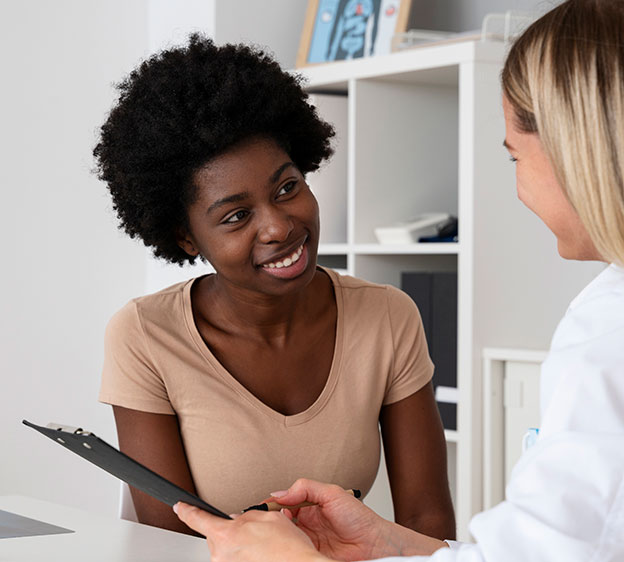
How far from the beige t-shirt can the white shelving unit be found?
76 cm

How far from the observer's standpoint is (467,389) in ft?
7.81

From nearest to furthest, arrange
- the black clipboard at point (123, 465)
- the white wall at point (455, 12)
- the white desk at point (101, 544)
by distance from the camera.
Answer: the black clipboard at point (123, 465), the white desk at point (101, 544), the white wall at point (455, 12)

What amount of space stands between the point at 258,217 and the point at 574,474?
853mm

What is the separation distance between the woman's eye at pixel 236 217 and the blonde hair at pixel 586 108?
2.36 ft

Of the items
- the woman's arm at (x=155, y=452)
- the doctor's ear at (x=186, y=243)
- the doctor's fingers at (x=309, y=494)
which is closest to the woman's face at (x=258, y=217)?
the doctor's ear at (x=186, y=243)

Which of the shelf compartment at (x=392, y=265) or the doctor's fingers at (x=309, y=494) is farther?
the shelf compartment at (x=392, y=265)

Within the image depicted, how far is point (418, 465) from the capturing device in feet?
5.30

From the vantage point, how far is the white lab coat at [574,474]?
0.73 m

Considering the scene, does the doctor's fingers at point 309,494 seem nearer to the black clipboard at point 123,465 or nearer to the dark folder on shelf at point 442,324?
the black clipboard at point 123,465

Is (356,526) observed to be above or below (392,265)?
below

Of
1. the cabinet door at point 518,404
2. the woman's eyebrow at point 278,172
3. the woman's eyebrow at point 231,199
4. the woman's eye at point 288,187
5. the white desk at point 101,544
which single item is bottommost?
the cabinet door at point 518,404

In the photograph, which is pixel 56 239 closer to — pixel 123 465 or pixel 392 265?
pixel 392 265

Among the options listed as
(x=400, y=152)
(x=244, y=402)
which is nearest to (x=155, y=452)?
(x=244, y=402)

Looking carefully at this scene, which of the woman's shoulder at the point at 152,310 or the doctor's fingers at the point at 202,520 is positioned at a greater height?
the woman's shoulder at the point at 152,310
